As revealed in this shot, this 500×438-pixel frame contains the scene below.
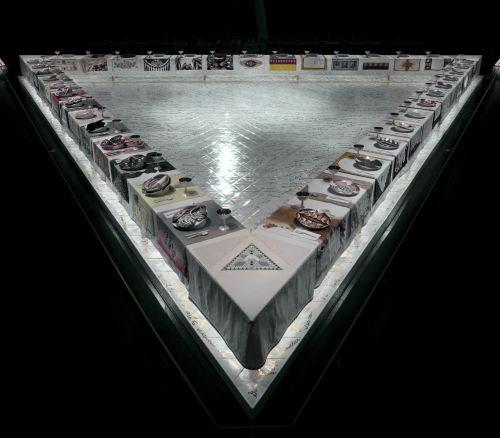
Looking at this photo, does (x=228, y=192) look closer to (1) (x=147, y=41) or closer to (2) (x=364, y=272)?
(2) (x=364, y=272)

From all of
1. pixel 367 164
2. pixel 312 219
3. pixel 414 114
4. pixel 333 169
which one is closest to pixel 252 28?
pixel 414 114

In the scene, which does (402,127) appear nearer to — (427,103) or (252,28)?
(427,103)

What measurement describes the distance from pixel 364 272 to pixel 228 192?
7.91 feet

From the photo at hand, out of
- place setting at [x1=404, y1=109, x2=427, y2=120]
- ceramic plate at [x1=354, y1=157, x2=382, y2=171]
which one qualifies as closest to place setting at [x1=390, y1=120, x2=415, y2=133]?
place setting at [x1=404, y1=109, x2=427, y2=120]

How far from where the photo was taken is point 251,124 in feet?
29.5

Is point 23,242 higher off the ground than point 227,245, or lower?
lower

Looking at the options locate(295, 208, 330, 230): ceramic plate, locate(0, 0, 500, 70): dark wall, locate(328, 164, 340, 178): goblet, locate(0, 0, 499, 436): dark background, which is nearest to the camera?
locate(0, 0, 499, 436): dark background

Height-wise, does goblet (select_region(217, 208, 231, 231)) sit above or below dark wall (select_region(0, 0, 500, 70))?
below

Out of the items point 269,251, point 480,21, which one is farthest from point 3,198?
point 480,21

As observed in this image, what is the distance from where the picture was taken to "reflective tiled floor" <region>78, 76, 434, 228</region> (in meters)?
6.63

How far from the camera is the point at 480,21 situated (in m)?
13.8

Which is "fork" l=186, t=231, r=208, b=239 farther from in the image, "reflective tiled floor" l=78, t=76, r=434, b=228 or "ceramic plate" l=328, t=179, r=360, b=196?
"reflective tiled floor" l=78, t=76, r=434, b=228

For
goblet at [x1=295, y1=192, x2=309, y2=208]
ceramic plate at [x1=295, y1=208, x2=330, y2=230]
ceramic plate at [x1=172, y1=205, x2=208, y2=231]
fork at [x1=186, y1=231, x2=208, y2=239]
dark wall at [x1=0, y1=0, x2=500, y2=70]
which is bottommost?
fork at [x1=186, y1=231, x2=208, y2=239]

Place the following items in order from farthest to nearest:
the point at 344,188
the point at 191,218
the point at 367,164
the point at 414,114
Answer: the point at 414,114
the point at 367,164
the point at 344,188
the point at 191,218
